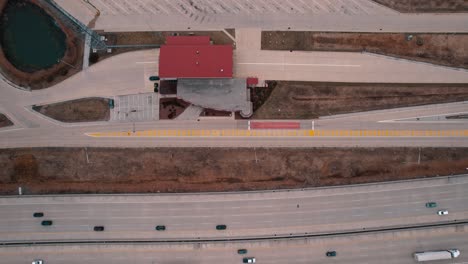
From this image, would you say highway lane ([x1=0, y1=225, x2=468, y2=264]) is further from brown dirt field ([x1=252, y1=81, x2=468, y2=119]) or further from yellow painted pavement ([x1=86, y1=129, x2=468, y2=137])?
brown dirt field ([x1=252, y1=81, x2=468, y2=119])

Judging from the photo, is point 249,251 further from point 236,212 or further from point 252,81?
point 252,81

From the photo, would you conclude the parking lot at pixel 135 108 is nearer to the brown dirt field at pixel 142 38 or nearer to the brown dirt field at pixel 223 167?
the brown dirt field at pixel 223 167

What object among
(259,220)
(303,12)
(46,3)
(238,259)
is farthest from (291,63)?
(46,3)

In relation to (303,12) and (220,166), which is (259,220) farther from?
(303,12)

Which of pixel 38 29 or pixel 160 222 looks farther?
pixel 38 29

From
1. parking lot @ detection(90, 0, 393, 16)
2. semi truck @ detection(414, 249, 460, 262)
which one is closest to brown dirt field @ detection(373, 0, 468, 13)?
parking lot @ detection(90, 0, 393, 16)

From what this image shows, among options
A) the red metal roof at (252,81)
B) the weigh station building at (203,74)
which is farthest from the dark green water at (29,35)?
the red metal roof at (252,81)

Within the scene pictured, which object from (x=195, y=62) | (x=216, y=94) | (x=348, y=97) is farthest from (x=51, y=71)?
(x=348, y=97)
